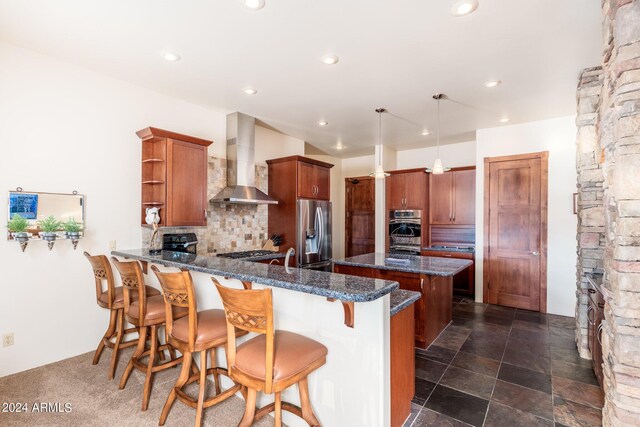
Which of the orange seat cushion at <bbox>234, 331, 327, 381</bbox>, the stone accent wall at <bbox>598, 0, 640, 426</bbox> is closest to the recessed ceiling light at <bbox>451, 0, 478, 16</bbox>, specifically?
the stone accent wall at <bbox>598, 0, 640, 426</bbox>

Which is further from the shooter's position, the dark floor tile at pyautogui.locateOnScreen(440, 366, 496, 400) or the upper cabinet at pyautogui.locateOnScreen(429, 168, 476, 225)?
the upper cabinet at pyautogui.locateOnScreen(429, 168, 476, 225)

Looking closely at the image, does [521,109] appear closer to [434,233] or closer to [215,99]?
[434,233]

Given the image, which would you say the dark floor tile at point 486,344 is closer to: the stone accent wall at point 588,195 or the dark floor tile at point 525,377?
the dark floor tile at point 525,377

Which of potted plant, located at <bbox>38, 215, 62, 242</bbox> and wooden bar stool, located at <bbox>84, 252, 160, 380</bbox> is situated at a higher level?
potted plant, located at <bbox>38, 215, 62, 242</bbox>

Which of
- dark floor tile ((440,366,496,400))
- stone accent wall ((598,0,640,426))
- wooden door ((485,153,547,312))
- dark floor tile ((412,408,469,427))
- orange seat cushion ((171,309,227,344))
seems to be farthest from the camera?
wooden door ((485,153,547,312))

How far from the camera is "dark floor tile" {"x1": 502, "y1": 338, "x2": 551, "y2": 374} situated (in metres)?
2.78

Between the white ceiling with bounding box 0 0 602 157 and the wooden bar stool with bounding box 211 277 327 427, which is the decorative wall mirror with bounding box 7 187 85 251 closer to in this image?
Result: the white ceiling with bounding box 0 0 602 157

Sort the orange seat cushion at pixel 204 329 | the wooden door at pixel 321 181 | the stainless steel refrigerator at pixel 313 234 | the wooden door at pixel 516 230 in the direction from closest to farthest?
1. the orange seat cushion at pixel 204 329
2. the wooden door at pixel 516 230
3. the stainless steel refrigerator at pixel 313 234
4. the wooden door at pixel 321 181

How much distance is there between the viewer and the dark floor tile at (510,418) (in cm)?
201

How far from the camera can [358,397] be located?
5.52 feet

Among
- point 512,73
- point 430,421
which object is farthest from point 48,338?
point 512,73

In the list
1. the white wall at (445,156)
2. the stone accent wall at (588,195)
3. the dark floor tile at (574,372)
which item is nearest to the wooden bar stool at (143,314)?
the dark floor tile at (574,372)

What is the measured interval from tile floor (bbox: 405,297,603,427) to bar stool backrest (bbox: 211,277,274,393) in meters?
1.25

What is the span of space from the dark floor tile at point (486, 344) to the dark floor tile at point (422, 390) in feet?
2.79
